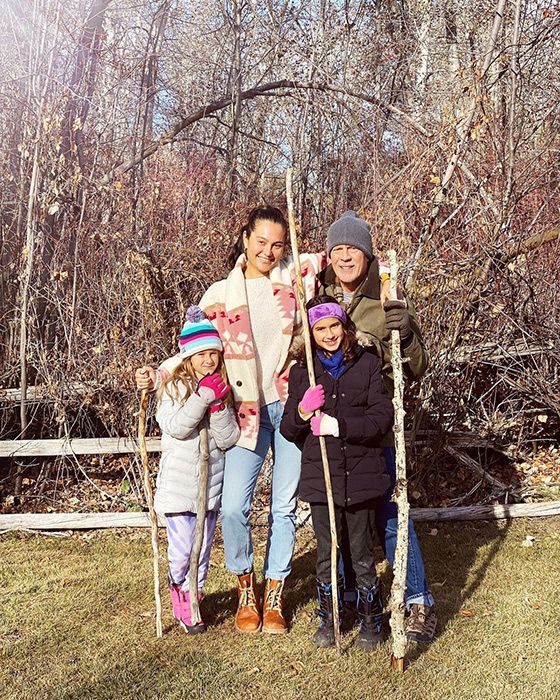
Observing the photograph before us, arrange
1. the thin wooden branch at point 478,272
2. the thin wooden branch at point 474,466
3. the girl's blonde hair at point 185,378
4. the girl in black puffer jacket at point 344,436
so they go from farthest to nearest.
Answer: the thin wooden branch at point 474,466
the thin wooden branch at point 478,272
the girl's blonde hair at point 185,378
the girl in black puffer jacket at point 344,436

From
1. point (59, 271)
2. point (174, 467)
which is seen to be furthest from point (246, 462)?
point (59, 271)

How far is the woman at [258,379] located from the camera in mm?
3572

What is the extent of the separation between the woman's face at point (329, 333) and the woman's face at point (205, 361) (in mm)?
487

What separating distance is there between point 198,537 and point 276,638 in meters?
0.62

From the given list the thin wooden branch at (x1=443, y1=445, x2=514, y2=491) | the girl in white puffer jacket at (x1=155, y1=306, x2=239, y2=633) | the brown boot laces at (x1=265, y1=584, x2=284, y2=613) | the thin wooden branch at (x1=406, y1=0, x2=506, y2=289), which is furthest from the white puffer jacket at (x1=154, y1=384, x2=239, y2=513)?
the thin wooden branch at (x1=443, y1=445, x2=514, y2=491)

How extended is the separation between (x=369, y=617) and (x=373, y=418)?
933 mm

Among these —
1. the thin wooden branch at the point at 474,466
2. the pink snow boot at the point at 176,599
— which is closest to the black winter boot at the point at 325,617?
the pink snow boot at the point at 176,599

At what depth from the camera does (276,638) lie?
3.64 metres

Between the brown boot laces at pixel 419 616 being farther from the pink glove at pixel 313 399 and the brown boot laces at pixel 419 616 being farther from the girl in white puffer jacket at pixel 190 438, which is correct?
the pink glove at pixel 313 399

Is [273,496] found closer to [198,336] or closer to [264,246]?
[198,336]

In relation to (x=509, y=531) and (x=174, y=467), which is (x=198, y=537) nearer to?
(x=174, y=467)

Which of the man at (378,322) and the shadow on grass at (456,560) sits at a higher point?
the man at (378,322)

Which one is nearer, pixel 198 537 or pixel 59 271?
pixel 198 537

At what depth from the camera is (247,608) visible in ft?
12.2
